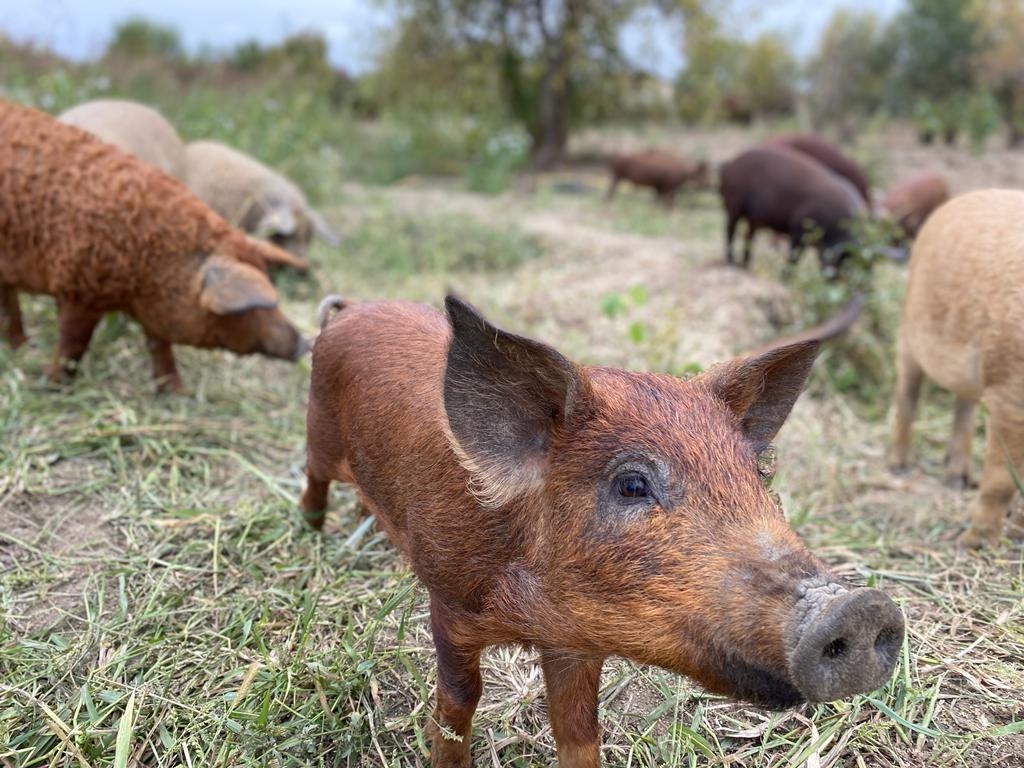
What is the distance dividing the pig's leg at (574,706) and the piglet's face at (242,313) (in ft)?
9.59

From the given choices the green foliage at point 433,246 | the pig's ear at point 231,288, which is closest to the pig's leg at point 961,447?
the pig's ear at point 231,288

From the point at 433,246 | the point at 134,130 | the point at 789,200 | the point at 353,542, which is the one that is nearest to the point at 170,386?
the point at 353,542

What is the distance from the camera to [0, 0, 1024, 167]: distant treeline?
15.6 m

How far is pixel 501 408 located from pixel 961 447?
146 inches

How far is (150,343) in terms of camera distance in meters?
4.70

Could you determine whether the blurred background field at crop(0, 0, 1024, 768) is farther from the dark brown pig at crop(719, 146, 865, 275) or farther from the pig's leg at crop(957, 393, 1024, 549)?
the dark brown pig at crop(719, 146, 865, 275)

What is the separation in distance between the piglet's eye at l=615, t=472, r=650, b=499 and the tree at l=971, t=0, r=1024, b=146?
18.4m

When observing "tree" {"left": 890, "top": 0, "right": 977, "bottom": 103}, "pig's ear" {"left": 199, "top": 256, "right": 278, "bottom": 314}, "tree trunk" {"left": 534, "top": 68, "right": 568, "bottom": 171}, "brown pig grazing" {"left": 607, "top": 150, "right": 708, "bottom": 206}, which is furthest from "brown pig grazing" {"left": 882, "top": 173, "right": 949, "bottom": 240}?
"tree" {"left": 890, "top": 0, "right": 977, "bottom": 103}

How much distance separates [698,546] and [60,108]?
7802mm

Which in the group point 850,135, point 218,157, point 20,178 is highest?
point 20,178

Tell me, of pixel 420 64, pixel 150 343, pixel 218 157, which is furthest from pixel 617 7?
pixel 150 343

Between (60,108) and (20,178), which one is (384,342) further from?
(60,108)

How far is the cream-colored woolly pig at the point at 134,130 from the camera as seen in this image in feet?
19.7

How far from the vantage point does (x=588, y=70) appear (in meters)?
16.2
